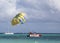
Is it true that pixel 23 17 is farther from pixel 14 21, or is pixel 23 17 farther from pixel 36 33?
pixel 36 33

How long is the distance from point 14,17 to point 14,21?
1.76ft

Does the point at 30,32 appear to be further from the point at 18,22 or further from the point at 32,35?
the point at 18,22

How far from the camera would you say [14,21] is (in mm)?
26859

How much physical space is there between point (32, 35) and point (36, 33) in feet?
2.67

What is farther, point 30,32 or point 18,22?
point 30,32

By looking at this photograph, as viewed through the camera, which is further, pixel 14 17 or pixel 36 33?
pixel 36 33

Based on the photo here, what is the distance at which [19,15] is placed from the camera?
27.5m

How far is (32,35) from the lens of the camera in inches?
1545

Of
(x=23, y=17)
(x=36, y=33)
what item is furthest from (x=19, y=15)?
(x=36, y=33)

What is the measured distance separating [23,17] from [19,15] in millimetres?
583

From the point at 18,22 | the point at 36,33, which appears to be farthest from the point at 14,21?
the point at 36,33

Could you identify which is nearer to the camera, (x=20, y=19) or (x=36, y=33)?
(x=20, y=19)

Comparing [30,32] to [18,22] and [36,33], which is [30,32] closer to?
[36,33]

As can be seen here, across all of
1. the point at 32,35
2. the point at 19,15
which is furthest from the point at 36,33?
the point at 19,15
